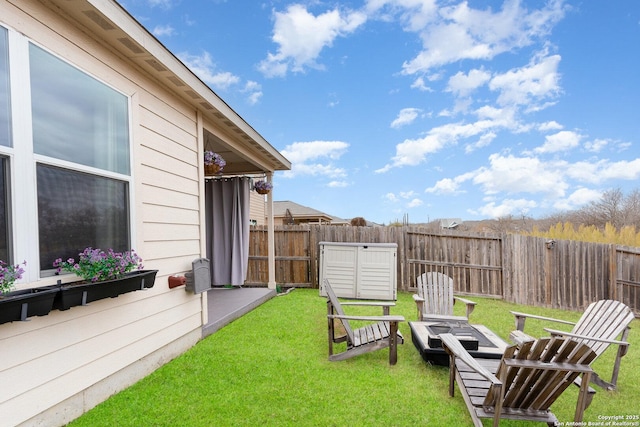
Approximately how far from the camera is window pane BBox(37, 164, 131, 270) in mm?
2043

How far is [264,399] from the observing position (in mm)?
2580

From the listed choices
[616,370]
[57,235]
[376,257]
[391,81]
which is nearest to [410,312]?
[376,257]

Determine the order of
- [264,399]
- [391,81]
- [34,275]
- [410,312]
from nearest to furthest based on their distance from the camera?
[34,275], [264,399], [410,312], [391,81]

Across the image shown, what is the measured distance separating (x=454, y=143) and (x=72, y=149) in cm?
1685

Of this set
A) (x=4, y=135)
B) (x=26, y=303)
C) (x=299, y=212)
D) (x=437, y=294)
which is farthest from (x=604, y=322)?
(x=299, y=212)

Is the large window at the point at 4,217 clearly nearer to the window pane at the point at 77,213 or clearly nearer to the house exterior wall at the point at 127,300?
the house exterior wall at the point at 127,300

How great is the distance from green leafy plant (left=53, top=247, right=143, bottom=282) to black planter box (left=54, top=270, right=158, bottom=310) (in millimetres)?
61

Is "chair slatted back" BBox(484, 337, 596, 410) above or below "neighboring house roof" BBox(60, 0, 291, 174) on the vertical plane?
below

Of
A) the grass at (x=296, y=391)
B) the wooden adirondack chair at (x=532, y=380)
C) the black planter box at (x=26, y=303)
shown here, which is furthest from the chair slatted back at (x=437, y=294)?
the black planter box at (x=26, y=303)

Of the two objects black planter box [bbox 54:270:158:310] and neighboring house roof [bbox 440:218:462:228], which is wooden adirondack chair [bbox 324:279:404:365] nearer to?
black planter box [bbox 54:270:158:310]

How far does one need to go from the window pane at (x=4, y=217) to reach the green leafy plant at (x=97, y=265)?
294 millimetres

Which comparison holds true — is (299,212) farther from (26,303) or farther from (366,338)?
(26,303)

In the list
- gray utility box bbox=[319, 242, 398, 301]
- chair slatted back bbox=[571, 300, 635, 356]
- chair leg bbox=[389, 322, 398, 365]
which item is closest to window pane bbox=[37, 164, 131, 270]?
chair leg bbox=[389, 322, 398, 365]

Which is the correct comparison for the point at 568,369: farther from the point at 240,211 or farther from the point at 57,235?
the point at 240,211
